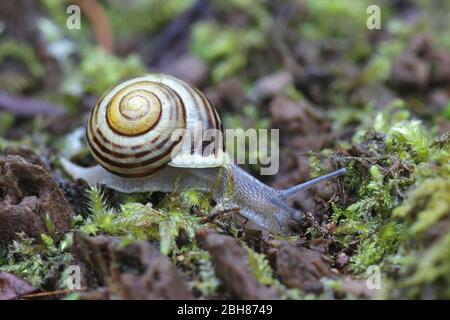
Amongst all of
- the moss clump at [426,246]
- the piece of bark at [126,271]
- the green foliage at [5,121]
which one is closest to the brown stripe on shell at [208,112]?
the piece of bark at [126,271]

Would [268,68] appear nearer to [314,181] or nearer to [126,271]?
[314,181]

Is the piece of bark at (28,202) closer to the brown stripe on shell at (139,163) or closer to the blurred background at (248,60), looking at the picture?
the brown stripe on shell at (139,163)

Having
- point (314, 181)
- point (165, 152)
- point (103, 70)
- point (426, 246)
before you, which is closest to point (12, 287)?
point (165, 152)

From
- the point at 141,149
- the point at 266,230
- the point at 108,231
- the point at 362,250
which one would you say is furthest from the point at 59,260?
the point at 362,250

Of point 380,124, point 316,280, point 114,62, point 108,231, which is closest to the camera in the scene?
point 316,280

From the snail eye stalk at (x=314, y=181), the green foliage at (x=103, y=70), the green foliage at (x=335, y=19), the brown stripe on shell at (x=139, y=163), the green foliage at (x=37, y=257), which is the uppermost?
the green foliage at (x=335, y=19)

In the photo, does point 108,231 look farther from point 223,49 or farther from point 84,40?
point 84,40
